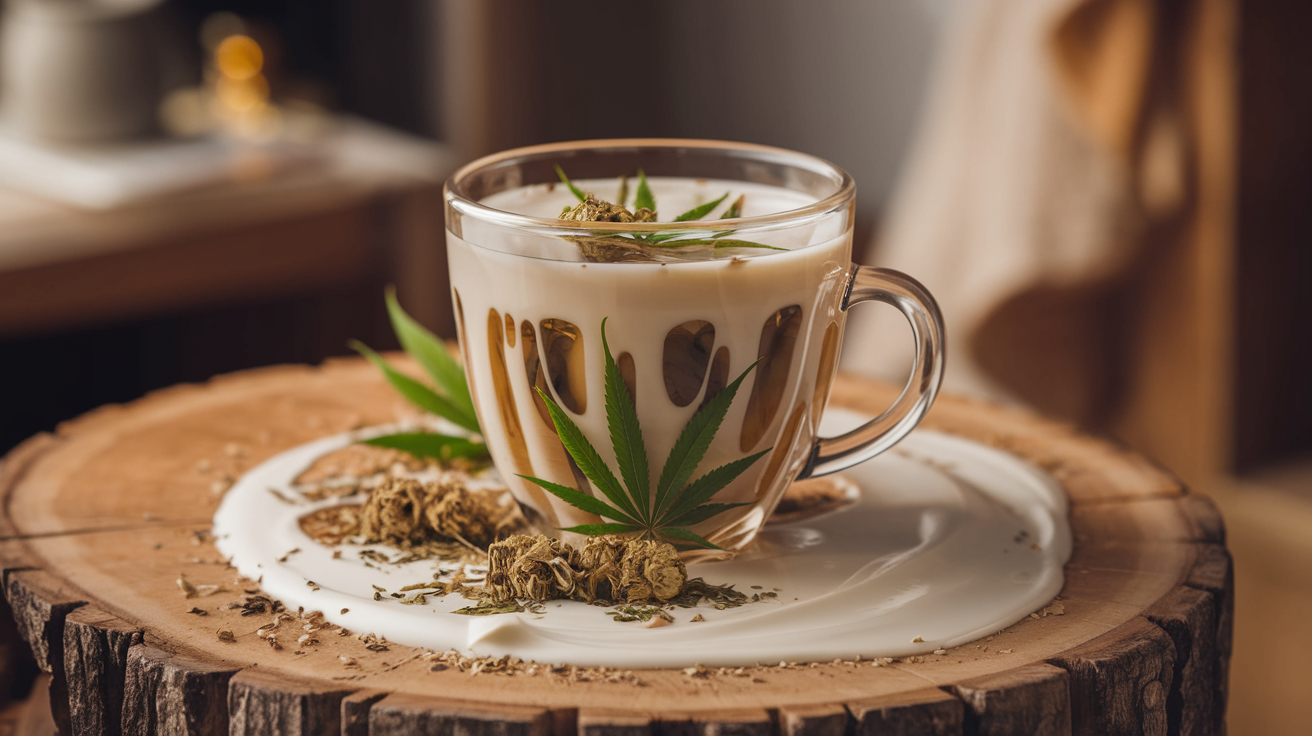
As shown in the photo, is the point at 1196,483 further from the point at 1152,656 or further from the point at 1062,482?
the point at 1152,656

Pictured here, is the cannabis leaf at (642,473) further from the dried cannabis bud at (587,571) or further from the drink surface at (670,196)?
the drink surface at (670,196)

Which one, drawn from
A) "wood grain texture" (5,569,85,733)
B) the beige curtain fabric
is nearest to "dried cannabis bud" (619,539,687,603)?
"wood grain texture" (5,569,85,733)

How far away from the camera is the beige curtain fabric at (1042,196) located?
1.72m

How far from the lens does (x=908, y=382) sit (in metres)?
0.90

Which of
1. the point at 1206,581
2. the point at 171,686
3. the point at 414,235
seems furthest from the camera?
the point at 414,235

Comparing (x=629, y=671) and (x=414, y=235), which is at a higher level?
(x=629, y=671)

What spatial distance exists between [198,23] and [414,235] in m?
0.82

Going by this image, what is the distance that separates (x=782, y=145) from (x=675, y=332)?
227cm

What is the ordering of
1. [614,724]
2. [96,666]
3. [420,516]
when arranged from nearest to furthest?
1. [614,724]
2. [96,666]
3. [420,516]

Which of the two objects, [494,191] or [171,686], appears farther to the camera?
[494,191]

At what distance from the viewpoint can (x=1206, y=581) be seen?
2.73 feet

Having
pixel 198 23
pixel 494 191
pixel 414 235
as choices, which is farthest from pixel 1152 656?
pixel 198 23

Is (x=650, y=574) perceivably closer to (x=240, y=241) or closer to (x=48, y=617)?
(x=48, y=617)

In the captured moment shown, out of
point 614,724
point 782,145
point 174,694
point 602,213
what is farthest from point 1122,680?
point 782,145
